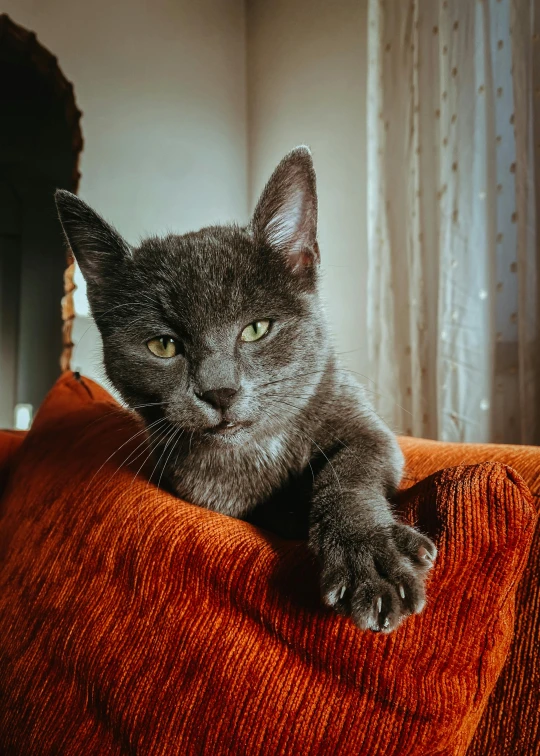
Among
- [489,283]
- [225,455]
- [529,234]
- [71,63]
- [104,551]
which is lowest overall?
[104,551]

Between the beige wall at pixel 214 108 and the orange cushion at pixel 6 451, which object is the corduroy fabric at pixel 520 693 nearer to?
the orange cushion at pixel 6 451

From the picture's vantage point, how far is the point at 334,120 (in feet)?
8.35

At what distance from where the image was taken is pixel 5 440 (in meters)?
1.43

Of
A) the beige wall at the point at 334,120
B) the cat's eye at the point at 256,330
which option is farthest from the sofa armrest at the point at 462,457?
the beige wall at the point at 334,120

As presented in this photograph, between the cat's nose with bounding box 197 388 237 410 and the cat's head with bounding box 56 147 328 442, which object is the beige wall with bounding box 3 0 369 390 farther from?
the cat's nose with bounding box 197 388 237 410

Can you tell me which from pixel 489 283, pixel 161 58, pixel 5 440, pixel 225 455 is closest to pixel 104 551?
pixel 225 455

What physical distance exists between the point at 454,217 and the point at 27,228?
1.77m

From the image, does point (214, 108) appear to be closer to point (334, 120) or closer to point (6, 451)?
point (334, 120)

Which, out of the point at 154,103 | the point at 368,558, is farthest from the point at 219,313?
the point at 154,103

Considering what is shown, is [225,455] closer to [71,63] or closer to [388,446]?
[388,446]

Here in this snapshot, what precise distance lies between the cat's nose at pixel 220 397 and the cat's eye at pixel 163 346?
11 centimetres

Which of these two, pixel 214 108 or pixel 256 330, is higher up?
pixel 214 108

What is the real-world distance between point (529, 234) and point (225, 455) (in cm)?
121

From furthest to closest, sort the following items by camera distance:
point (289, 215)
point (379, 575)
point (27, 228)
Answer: point (27, 228) → point (289, 215) → point (379, 575)
